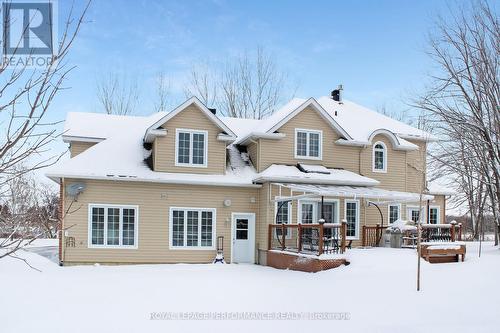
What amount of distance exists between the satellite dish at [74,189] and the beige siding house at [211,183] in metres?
0.04

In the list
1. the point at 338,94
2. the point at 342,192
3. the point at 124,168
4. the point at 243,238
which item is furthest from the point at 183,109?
the point at 338,94

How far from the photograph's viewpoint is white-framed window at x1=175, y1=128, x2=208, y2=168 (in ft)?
62.4

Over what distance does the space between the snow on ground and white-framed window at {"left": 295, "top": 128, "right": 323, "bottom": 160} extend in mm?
5364

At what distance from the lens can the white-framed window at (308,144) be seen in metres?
20.6

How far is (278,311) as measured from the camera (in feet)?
32.7

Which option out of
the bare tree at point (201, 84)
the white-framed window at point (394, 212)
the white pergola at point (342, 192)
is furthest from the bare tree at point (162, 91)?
the white-framed window at point (394, 212)

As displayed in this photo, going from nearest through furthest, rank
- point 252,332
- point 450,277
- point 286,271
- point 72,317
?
point 252,332
point 72,317
point 450,277
point 286,271

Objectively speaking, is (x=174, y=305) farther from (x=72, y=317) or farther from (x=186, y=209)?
(x=186, y=209)

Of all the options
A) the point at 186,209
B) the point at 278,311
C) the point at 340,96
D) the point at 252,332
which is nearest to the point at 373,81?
the point at 340,96

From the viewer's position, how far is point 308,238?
17031 mm

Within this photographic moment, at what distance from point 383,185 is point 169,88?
22915 millimetres

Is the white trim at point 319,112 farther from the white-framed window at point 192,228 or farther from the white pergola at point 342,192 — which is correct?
the white-framed window at point 192,228

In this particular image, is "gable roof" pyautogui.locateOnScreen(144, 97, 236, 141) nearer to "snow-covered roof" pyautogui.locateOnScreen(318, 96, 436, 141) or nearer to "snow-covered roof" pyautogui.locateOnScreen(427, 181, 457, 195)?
"snow-covered roof" pyautogui.locateOnScreen(318, 96, 436, 141)

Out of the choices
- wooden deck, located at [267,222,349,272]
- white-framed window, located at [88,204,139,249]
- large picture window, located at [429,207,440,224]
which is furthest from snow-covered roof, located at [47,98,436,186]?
large picture window, located at [429,207,440,224]
